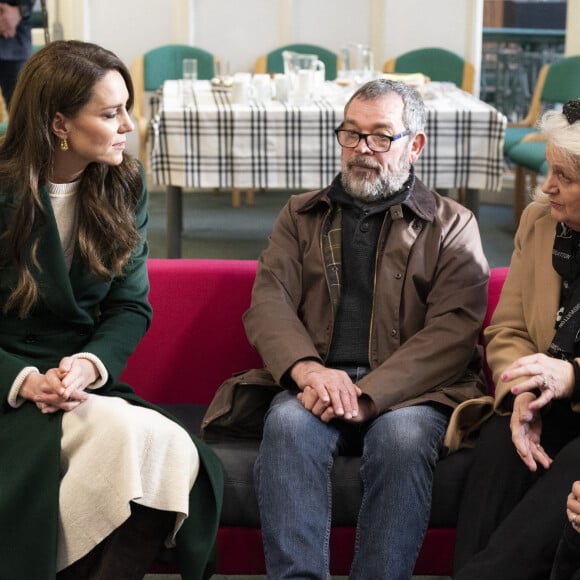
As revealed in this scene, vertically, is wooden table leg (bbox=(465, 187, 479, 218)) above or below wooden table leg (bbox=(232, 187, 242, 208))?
above

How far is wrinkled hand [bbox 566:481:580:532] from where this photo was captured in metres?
1.95

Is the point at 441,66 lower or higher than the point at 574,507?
Result: higher

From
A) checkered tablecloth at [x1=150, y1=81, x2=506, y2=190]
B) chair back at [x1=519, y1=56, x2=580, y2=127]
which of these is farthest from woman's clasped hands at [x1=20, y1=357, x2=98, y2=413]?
chair back at [x1=519, y1=56, x2=580, y2=127]

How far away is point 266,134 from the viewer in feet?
14.9

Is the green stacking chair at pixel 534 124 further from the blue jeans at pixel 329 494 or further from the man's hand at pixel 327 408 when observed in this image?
the blue jeans at pixel 329 494

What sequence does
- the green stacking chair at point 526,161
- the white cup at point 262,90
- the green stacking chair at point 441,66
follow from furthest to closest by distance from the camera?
the green stacking chair at point 441,66
the green stacking chair at point 526,161
the white cup at point 262,90

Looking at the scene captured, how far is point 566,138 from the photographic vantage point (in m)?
2.30

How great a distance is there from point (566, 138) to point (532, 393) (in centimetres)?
54

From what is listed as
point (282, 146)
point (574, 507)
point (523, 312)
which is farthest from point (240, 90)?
point (574, 507)

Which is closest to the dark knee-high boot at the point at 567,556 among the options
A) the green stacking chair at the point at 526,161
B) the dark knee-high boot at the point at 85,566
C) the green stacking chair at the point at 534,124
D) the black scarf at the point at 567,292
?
the black scarf at the point at 567,292

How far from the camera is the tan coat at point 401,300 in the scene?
97.7 inches

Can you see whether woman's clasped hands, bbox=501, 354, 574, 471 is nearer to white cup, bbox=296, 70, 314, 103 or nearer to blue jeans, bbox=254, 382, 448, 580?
blue jeans, bbox=254, 382, 448, 580

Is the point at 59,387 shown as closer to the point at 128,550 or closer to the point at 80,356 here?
the point at 80,356

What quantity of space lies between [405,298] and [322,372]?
0.30 metres
